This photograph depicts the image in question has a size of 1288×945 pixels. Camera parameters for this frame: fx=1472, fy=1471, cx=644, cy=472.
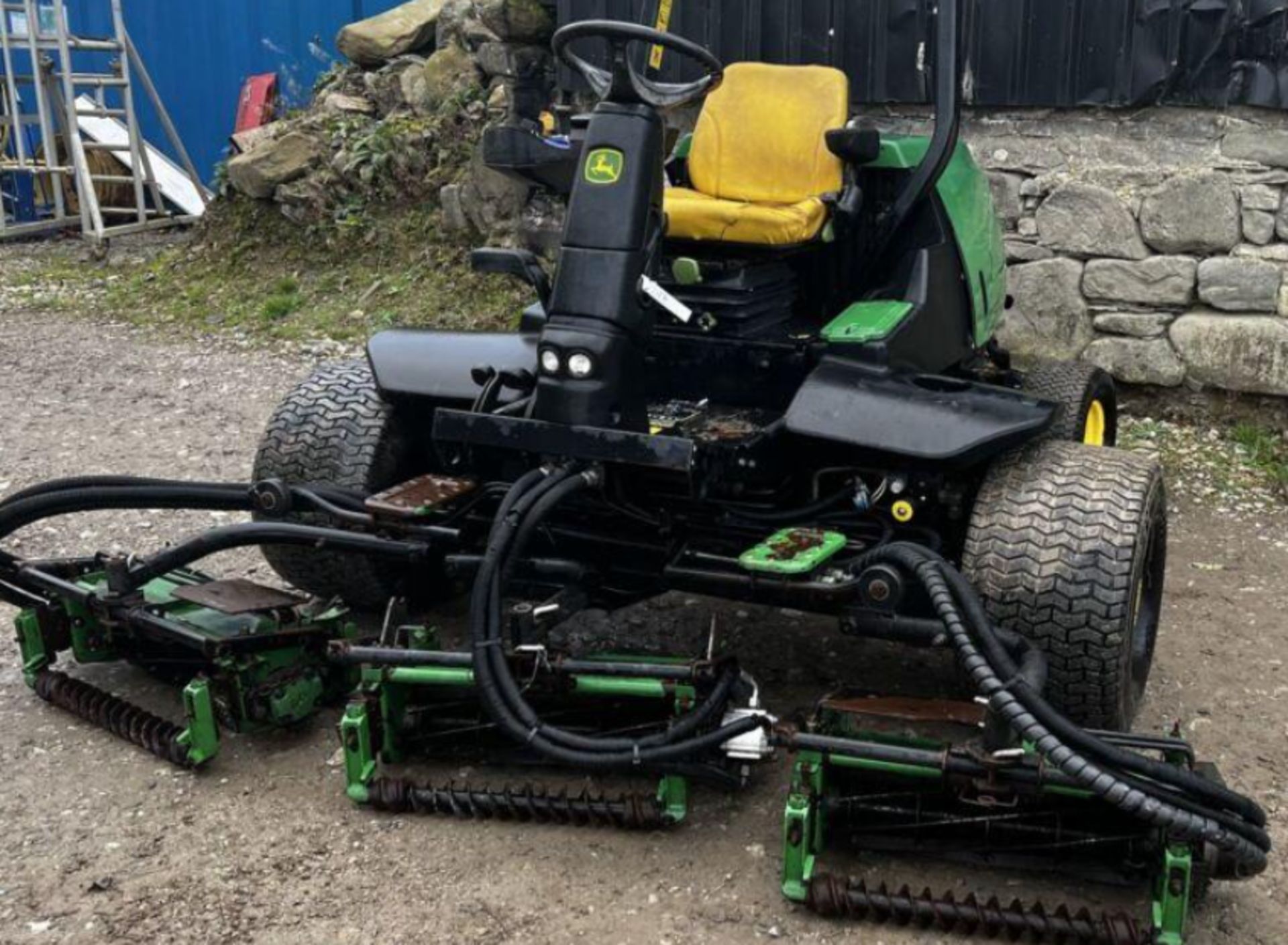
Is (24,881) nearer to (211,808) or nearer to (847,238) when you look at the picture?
(211,808)

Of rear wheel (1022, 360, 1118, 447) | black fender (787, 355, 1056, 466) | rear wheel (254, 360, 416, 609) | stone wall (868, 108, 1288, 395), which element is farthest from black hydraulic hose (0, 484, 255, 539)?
stone wall (868, 108, 1288, 395)

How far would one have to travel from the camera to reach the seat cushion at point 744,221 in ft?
12.8

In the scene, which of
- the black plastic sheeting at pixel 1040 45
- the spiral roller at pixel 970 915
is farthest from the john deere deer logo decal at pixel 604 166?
the black plastic sheeting at pixel 1040 45

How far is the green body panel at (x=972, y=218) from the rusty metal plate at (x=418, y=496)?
1537mm

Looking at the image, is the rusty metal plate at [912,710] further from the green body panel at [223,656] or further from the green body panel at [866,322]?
the green body panel at [223,656]

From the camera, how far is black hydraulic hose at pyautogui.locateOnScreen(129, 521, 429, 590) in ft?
11.8

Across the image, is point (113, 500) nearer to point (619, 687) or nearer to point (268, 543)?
point (268, 543)

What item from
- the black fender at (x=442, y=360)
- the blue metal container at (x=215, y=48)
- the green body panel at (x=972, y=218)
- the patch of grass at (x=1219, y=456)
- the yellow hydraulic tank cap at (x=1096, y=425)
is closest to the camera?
the black fender at (x=442, y=360)

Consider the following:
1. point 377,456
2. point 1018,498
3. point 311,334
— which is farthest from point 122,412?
point 1018,498

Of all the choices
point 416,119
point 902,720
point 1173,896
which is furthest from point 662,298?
point 416,119

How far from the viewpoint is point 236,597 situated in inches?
151

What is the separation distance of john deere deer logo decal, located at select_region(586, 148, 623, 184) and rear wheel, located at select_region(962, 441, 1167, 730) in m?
1.16

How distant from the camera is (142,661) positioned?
396cm

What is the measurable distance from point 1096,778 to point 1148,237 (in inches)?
157
